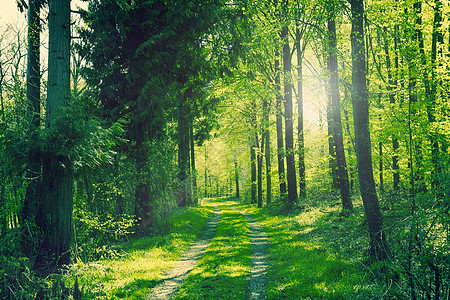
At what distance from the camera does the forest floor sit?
19.3ft

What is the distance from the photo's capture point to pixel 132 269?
7.69 m

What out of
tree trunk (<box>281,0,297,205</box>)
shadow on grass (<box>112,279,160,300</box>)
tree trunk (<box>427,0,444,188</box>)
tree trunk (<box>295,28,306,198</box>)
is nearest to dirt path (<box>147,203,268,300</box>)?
shadow on grass (<box>112,279,160,300</box>)

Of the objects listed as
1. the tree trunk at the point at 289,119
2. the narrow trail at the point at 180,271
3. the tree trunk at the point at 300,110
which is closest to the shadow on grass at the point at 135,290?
the narrow trail at the point at 180,271

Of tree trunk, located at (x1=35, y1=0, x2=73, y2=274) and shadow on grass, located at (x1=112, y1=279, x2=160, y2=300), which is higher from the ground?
tree trunk, located at (x1=35, y1=0, x2=73, y2=274)

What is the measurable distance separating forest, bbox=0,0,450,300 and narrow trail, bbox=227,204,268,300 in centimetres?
7

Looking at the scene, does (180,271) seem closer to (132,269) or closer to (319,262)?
(132,269)

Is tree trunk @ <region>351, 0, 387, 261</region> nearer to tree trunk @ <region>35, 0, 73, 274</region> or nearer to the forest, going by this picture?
the forest

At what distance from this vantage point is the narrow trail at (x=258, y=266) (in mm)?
6159

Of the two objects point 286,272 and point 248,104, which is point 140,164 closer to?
point 286,272

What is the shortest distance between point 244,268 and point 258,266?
592 mm

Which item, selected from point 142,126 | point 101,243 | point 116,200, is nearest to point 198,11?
point 142,126

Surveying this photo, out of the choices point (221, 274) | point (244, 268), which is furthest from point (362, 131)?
point (221, 274)

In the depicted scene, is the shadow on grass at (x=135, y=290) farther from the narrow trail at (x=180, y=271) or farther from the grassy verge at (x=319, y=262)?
the grassy verge at (x=319, y=262)

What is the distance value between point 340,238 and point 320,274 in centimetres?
329
